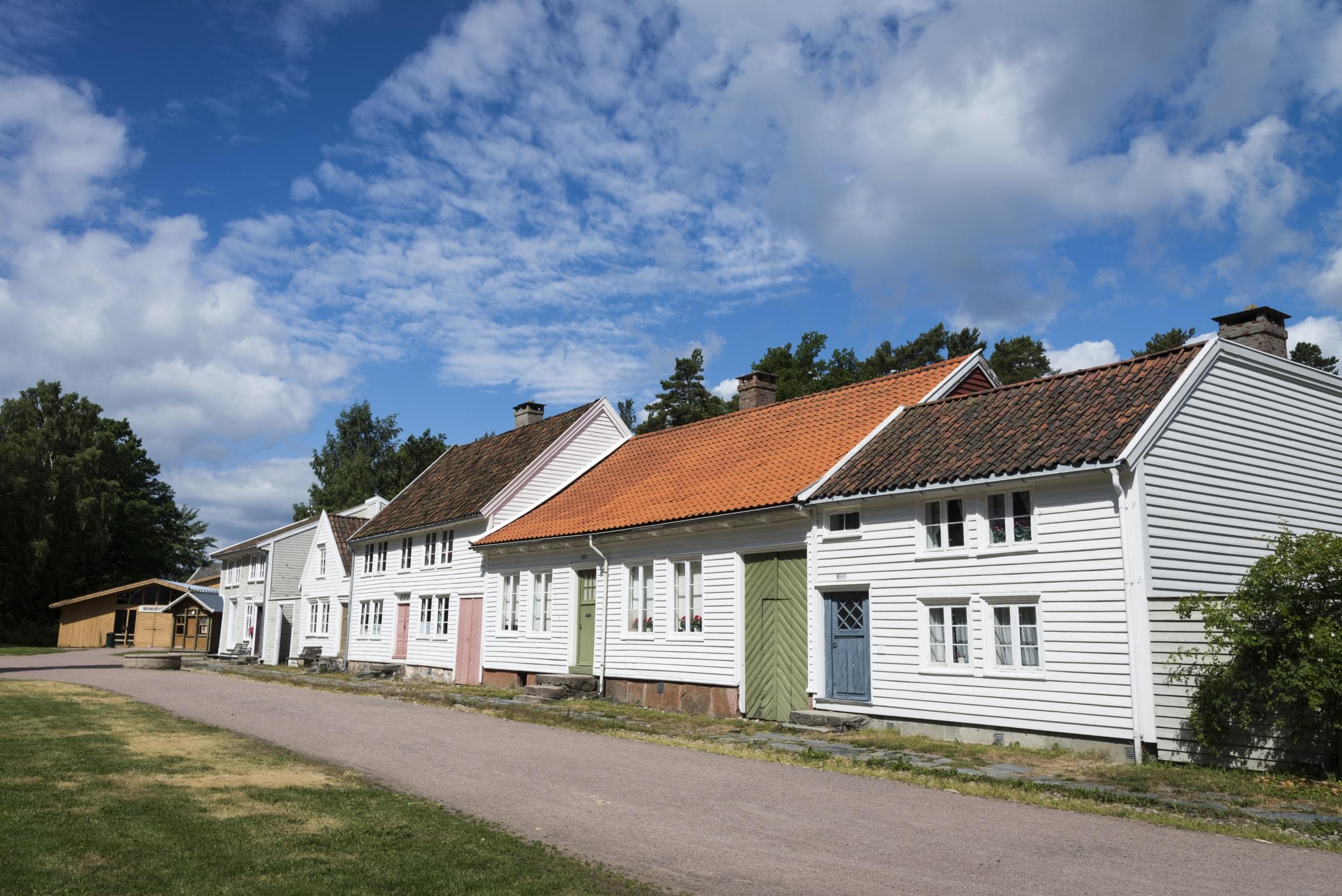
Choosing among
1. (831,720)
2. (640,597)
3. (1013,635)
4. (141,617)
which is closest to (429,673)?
(640,597)

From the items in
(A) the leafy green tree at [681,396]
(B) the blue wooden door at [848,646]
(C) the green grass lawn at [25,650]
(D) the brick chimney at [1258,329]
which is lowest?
(C) the green grass lawn at [25,650]

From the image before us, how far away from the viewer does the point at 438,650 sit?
29.9m

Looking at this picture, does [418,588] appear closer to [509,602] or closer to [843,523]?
[509,602]

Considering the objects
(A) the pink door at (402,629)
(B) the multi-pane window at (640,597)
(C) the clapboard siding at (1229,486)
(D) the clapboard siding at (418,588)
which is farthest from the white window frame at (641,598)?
(A) the pink door at (402,629)

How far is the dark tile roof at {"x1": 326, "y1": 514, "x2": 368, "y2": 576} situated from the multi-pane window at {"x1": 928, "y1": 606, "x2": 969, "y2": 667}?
25.9 m

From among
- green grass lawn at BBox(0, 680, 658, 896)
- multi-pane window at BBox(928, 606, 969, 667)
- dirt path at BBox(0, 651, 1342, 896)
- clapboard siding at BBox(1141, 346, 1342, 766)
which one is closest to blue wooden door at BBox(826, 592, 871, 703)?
multi-pane window at BBox(928, 606, 969, 667)

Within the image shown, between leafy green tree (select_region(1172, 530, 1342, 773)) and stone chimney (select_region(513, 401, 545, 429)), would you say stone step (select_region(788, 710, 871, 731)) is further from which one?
stone chimney (select_region(513, 401, 545, 429))

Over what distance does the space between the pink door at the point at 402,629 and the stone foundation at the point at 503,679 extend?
5784 millimetres

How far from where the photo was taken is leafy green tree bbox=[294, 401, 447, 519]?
67688mm

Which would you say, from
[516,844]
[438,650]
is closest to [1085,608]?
[516,844]

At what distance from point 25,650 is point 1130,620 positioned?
54.6 metres

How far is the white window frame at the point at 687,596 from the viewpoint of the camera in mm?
20234

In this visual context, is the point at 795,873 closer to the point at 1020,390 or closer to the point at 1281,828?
the point at 1281,828

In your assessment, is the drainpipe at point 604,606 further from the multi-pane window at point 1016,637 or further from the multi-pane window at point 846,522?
the multi-pane window at point 1016,637
